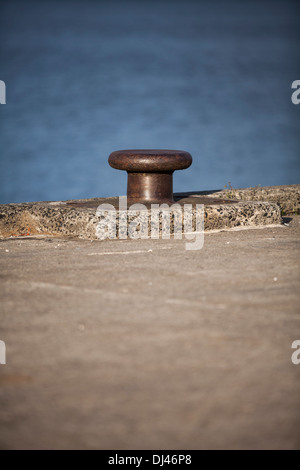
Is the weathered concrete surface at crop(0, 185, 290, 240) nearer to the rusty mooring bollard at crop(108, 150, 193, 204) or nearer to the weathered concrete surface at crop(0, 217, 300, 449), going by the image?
the rusty mooring bollard at crop(108, 150, 193, 204)

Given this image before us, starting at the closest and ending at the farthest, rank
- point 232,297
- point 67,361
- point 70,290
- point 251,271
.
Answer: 1. point 67,361
2. point 232,297
3. point 70,290
4. point 251,271

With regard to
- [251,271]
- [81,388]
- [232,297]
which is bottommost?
[81,388]

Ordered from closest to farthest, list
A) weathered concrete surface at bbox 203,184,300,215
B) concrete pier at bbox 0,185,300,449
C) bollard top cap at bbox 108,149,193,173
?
concrete pier at bbox 0,185,300,449 → bollard top cap at bbox 108,149,193,173 → weathered concrete surface at bbox 203,184,300,215

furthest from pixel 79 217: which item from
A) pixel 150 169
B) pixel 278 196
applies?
pixel 278 196

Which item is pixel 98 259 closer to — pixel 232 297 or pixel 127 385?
pixel 232 297

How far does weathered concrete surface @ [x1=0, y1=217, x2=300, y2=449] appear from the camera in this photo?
1287 millimetres

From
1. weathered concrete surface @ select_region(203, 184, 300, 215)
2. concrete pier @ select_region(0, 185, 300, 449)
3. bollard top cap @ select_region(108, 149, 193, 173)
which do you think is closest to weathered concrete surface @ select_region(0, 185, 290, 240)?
bollard top cap @ select_region(108, 149, 193, 173)

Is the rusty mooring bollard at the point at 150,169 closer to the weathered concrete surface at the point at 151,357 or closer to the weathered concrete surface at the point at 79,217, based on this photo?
the weathered concrete surface at the point at 79,217

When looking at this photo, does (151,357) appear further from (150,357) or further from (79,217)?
(79,217)

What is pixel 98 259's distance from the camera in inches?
131

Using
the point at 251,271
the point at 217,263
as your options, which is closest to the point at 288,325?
the point at 251,271

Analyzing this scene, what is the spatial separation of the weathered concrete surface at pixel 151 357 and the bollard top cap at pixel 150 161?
6.43ft

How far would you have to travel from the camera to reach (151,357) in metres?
1.66
